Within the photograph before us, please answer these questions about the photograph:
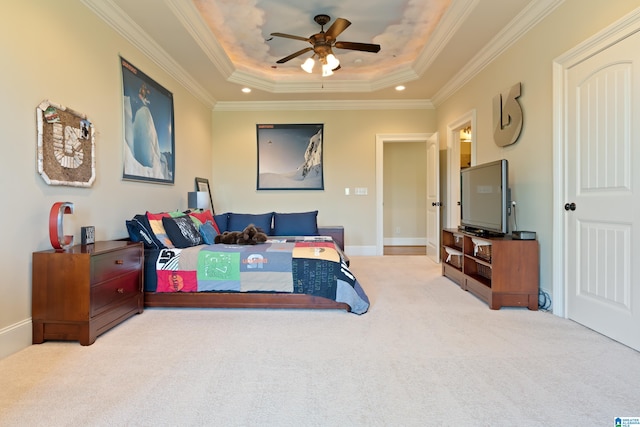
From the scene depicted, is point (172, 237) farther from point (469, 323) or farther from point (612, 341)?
point (612, 341)

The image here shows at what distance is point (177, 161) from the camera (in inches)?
179

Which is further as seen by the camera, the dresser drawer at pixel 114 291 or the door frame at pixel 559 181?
the door frame at pixel 559 181

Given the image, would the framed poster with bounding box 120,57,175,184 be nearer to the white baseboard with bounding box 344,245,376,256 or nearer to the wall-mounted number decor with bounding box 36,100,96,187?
the wall-mounted number decor with bounding box 36,100,96,187

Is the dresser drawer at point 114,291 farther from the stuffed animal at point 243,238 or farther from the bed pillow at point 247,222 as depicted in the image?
→ the bed pillow at point 247,222

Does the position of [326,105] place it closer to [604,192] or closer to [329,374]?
[604,192]

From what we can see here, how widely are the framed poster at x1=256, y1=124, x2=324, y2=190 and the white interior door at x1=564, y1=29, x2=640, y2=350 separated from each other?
3900 millimetres

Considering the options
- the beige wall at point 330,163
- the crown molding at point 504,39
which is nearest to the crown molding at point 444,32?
the crown molding at point 504,39

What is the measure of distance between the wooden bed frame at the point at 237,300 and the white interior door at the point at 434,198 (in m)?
Result: 3.00

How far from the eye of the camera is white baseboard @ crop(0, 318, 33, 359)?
6.65 ft

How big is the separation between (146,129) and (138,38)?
94 centimetres

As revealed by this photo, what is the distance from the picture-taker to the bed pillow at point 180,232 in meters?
3.22

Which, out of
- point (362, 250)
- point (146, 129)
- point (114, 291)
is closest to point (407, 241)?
point (362, 250)

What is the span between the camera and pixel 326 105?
19.5 feet

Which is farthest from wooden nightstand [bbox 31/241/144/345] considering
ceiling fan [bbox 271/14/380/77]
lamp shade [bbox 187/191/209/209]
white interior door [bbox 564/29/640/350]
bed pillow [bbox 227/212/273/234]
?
white interior door [bbox 564/29/640/350]
